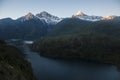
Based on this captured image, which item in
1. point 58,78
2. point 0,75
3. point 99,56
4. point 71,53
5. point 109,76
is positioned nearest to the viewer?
point 0,75

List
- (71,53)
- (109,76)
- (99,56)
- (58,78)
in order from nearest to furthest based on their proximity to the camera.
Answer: (58,78) → (109,76) → (99,56) → (71,53)

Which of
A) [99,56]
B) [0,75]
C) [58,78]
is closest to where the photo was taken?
[0,75]

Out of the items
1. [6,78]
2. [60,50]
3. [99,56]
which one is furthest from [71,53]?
[6,78]

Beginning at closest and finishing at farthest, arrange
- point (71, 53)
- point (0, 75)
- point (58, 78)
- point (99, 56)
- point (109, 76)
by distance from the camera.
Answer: point (0, 75)
point (58, 78)
point (109, 76)
point (99, 56)
point (71, 53)

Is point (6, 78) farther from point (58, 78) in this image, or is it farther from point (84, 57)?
point (84, 57)

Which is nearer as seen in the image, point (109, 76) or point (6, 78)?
point (6, 78)

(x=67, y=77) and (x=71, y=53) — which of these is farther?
(x=71, y=53)

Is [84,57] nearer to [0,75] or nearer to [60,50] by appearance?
[60,50]

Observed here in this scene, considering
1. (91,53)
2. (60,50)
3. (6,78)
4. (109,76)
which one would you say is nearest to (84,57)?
(91,53)

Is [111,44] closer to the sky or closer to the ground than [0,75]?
closer to the ground
